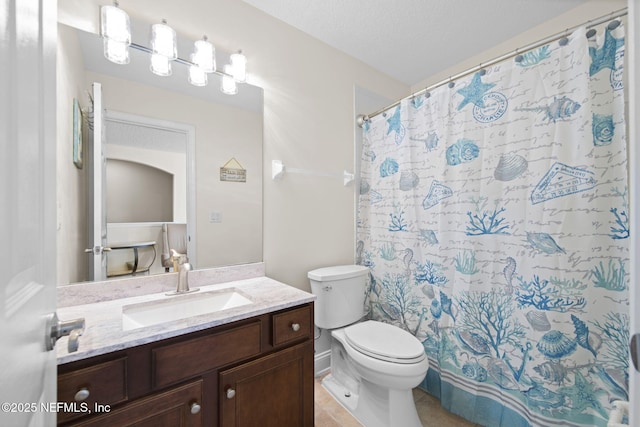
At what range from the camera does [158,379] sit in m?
0.83

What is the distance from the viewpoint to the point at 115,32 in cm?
116

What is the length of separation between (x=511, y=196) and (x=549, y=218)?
0.62 ft

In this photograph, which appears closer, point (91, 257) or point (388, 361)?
point (91, 257)

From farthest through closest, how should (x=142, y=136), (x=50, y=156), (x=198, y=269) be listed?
(x=198, y=269)
(x=142, y=136)
(x=50, y=156)

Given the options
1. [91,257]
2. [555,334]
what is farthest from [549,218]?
[91,257]

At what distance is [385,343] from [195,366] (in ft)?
3.25

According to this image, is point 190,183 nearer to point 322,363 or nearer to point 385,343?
point 385,343

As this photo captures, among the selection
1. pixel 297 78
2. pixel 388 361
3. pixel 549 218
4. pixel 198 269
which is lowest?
pixel 388 361

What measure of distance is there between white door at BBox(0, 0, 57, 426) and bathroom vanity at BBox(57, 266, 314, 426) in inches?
8.1

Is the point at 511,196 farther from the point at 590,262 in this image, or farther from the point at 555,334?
the point at 555,334

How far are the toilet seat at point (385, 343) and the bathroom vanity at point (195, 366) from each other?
0.36 meters

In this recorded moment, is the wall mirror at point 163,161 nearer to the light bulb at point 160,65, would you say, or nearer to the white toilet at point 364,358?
the light bulb at point 160,65

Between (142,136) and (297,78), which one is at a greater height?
(297,78)

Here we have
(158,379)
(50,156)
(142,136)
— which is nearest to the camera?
(50,156)
